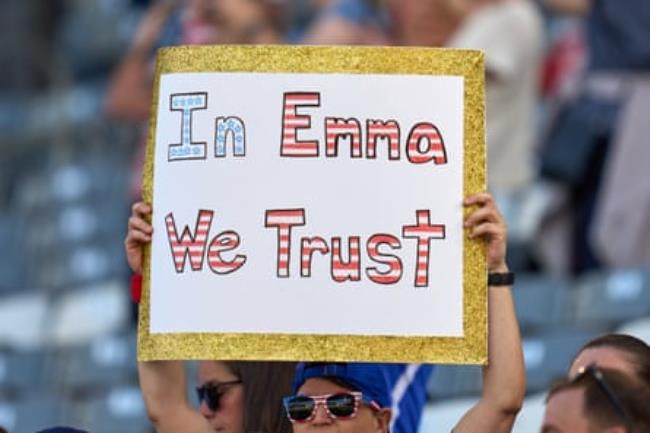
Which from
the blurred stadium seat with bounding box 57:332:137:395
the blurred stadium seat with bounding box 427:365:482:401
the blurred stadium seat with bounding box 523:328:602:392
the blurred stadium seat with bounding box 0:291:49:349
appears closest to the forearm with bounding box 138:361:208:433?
the blurred stadium seat with bounding box 427:365:482:401

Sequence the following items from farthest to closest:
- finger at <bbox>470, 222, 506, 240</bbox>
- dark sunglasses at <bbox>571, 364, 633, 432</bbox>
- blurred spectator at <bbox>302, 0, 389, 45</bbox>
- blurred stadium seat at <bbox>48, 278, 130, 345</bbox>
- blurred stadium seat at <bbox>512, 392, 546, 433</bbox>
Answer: blurred stadium seat at <bbox>48, 278, 130, 345</bbox>
blurred spectator at <bbox>302, 0, 389, 45</bbox>
blurred stadium seat at <bbox>512, 392, 546, 433</bbox>
finger at <bbox>470, 222, 506, 240</bbox>
dark sunglasses at <bbox>571, 364, 633, 432</bbox>

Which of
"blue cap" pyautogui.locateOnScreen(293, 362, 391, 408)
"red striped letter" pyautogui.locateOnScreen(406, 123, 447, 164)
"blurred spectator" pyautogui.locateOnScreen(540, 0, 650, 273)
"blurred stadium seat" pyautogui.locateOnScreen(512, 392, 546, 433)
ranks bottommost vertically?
"blurred stadium seat" pyautogui.locateOnScreen(512, 392, 546, 433)

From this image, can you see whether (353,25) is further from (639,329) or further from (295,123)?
(295,123)

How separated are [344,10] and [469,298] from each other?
13.3 feet

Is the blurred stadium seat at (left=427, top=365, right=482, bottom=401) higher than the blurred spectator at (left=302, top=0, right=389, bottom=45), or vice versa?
the blurred spectator at (left=302, top=0, right=389, bottom=45)

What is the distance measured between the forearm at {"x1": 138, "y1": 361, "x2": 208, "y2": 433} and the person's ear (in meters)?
0.41

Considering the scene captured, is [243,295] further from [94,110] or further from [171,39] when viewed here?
[94,110]

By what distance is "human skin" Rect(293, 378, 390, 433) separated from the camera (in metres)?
5.73

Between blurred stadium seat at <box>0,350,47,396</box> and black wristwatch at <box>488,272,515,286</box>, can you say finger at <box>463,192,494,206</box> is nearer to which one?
black wristwatch at <box>488,272,515,286</box>

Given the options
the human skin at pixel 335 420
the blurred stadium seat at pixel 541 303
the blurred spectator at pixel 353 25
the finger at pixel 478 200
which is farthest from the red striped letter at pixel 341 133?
the blurred spectator at pixel 353 25

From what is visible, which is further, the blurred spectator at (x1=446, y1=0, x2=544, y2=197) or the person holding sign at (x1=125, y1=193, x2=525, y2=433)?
the blurred spectator at (x1=446, y1=0, x2=544, y2=197)

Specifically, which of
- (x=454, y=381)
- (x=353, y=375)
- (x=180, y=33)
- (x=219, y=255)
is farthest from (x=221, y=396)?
(x=180, y=33)

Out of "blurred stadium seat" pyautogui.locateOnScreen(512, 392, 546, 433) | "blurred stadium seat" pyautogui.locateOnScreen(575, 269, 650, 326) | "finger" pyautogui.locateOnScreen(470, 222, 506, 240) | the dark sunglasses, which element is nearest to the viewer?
the dark sunglasses

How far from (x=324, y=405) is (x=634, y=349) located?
2.22 feet
